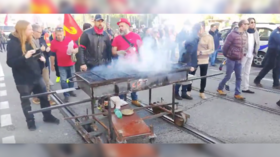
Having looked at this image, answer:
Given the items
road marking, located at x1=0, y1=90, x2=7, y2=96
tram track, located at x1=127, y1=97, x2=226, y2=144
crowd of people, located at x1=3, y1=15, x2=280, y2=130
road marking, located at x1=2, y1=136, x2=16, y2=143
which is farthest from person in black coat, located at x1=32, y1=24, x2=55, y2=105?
tram track, located at x1=127, y1=97, x2=226, y2=144

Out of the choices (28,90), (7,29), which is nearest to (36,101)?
(28,90)

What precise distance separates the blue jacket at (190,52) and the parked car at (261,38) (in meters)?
0.29

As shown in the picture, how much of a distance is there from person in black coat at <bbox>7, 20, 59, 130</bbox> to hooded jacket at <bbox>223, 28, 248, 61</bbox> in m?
2.10

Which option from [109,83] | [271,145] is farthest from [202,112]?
[109,83]

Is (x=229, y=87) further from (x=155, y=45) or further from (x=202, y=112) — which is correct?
(x=155, y=45)

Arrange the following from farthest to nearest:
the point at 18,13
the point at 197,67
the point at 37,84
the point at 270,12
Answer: the point at 197,67 → the point at 37,84 → the point at 270,12 → the point at 18,13

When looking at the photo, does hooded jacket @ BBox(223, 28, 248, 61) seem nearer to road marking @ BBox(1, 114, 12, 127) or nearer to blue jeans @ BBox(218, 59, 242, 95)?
blue jeans @ BBox(218, 59, 242, 95)

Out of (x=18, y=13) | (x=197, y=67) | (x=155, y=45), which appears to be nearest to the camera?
(x=18, y=13)

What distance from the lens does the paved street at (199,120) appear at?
6.45 feet

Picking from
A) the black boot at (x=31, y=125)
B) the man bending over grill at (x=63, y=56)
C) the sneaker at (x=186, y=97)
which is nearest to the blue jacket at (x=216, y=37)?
the sneaker at (x=186, y=97)

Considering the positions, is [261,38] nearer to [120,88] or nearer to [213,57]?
[213,57]

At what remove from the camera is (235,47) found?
9.27 feet

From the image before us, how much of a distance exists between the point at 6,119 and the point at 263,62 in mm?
2604

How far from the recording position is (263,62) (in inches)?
97.4
